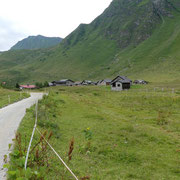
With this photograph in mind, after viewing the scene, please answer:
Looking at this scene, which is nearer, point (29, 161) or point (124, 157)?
point (29, 161)

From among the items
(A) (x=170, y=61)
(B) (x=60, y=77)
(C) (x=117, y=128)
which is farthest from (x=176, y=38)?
(C) (x=117, y=128)

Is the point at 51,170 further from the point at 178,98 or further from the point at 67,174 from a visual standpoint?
the point at 178,98

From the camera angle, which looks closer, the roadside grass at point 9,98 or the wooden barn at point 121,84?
the roadside grass at point 9,98

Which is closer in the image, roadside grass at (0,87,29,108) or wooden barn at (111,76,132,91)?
roadside grass at (0,87,29,108)

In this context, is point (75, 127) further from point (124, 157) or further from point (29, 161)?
point (29, 161)

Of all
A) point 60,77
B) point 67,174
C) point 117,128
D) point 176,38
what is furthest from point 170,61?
point 67,174

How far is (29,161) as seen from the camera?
643 centimetres

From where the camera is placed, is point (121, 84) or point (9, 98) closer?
point (9, 98)

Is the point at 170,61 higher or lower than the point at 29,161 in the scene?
Result: higher

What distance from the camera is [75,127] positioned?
1486 centimetres

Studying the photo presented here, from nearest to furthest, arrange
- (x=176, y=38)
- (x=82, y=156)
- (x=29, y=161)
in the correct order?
1. (x=29, y=161)
2. (x=82, y=156)
3. (x=176, y=38)

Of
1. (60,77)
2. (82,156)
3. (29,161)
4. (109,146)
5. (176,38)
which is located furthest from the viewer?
(60,77)

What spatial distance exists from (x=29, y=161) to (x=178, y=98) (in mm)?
30557

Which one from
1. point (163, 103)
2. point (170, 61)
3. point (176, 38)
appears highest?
point (176, 38)
